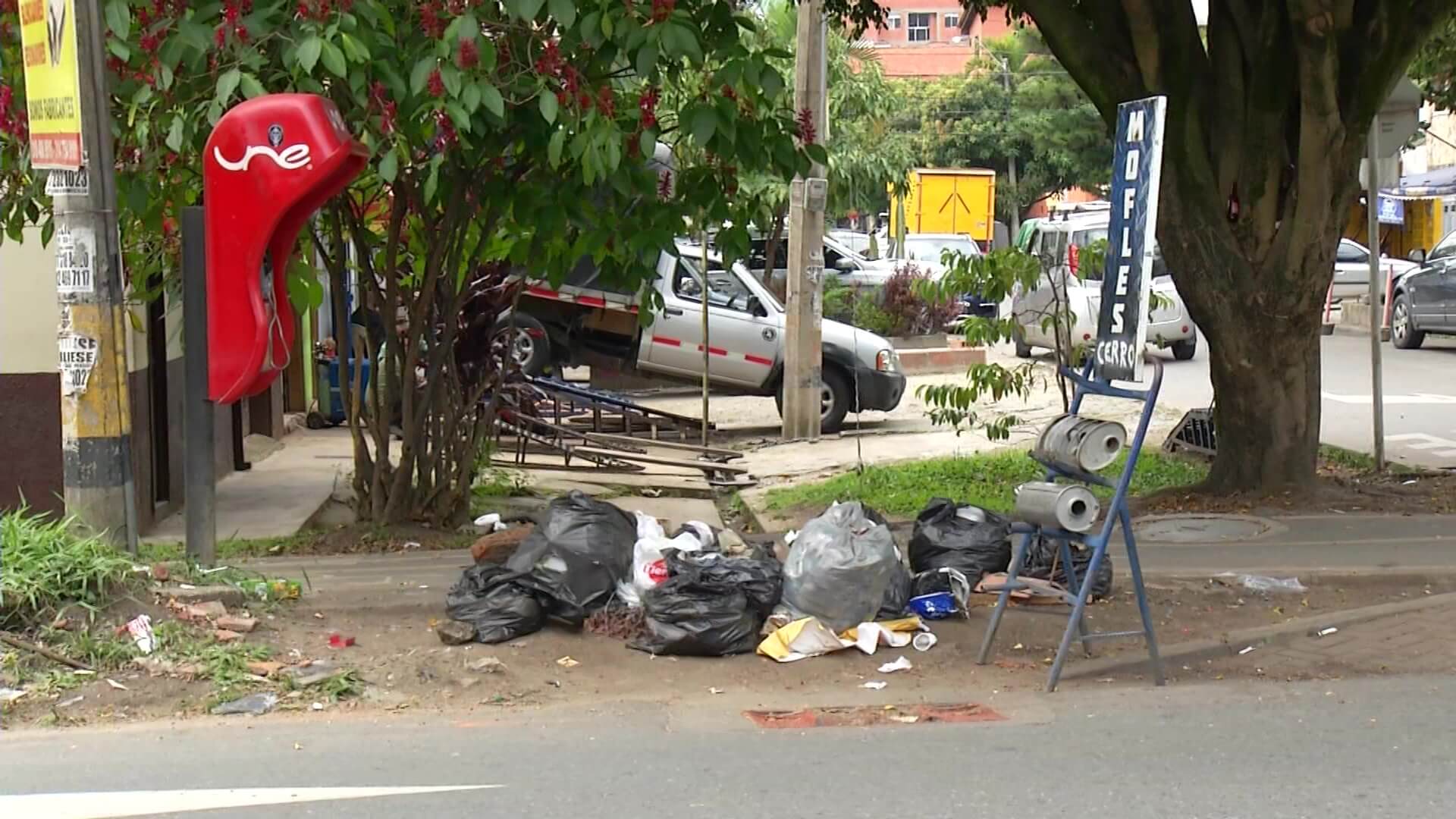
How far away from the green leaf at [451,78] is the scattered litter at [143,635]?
2.76 meters

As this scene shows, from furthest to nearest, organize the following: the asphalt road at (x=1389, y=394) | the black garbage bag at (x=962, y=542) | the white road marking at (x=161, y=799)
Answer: the asphalt road at (x=1389, y=394) → the black garbage bag at (x=962, y=542) → the white road marking at (x=161, y=799)

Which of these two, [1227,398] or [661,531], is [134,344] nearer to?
[661,531]

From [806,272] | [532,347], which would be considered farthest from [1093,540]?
[532,347]

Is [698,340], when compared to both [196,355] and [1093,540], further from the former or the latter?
[1093,540]

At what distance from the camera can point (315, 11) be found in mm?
7082

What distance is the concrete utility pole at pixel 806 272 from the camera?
14.7m

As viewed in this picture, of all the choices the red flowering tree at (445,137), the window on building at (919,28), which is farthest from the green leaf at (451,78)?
the window on building at (919,28)

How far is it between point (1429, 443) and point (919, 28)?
58736 mm

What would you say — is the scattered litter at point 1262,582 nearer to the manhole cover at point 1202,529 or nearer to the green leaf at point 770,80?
the manhole cover at point 1202,529

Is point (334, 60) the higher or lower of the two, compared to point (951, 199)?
lower

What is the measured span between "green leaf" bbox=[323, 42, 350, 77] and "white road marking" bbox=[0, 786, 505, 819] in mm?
3173

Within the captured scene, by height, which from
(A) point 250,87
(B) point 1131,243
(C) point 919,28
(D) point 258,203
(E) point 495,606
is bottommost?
(E) point 495,606

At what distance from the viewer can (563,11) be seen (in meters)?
6.94

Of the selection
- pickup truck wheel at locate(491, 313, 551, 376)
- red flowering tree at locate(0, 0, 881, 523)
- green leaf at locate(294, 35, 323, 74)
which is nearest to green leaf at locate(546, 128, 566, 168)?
red flowering tree at locate(0, 0, 881, 523)
